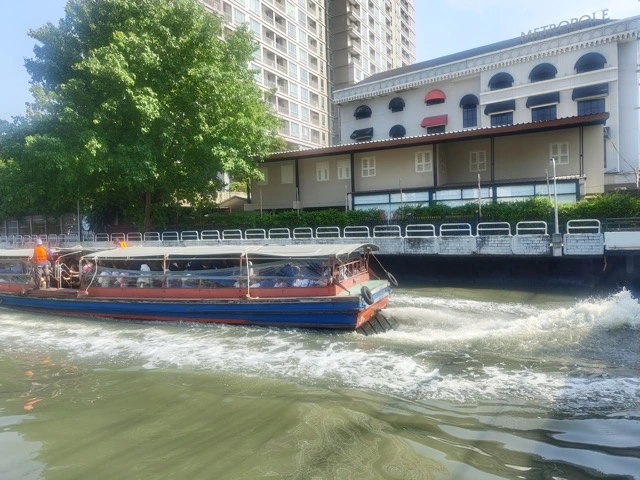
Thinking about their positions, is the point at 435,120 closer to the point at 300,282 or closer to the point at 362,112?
the point at 362,112

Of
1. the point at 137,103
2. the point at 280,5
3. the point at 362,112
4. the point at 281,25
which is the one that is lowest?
the point at 137,103

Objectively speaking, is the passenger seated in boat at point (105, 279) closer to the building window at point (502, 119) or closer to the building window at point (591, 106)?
the building window at point (502, 119)

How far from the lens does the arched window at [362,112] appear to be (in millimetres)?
40906

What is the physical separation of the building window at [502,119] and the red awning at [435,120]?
12.2ft

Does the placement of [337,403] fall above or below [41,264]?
below

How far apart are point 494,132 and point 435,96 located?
14540 mm

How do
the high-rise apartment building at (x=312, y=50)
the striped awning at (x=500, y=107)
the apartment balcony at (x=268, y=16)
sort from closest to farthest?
the striped awning at (x=500, y=107)
the high-rise apartment building at (x=312, y=50)
the apartment balcony at (x=268, y=16)

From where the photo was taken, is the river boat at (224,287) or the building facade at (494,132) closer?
the river boat at (224,287)

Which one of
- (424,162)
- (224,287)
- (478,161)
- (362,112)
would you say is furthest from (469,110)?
(224,287)

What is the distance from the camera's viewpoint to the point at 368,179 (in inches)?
1101

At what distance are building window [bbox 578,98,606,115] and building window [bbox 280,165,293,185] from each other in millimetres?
19593

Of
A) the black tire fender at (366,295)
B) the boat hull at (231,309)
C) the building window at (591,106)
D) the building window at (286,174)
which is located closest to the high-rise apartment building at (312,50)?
the building window at (286,174)

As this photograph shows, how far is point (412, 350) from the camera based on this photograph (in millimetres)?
9344

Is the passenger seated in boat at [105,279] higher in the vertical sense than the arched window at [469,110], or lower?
lower
